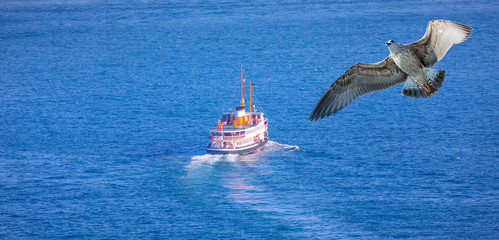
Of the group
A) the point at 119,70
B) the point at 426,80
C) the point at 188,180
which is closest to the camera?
the point at 426,80

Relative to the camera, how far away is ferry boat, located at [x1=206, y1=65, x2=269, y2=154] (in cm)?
11688

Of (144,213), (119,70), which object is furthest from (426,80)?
(119,70)

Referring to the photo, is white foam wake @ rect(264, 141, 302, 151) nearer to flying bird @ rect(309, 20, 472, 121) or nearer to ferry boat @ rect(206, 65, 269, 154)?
ferry boat @ rect(206, 65, 269, 154)

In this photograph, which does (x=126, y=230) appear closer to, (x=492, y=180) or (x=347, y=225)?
(x=347, y=225)

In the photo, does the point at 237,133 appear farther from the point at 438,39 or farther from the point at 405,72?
the point at 438,39

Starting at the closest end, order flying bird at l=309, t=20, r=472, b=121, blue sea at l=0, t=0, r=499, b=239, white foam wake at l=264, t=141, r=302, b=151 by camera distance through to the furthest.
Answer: flying bird at l=309, t=20, r=472, b=121 < blue sea at l=0, t=0, r=499, b=239 < white foam wake at l=264, t=141, r=302, b=151

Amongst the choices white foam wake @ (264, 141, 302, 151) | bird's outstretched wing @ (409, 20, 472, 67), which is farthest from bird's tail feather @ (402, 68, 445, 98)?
white foam wake @ (264, 141, 302, 151)

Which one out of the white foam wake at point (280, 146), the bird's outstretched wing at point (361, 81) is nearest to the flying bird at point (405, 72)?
the bird's outstretched wing at point (361, 81)

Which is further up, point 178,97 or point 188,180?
point 178,97

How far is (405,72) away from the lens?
85.1 ft

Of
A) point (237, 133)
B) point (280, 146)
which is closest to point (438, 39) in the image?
point (237, 133)

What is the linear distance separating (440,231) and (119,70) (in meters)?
118

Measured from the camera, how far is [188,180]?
358 ft

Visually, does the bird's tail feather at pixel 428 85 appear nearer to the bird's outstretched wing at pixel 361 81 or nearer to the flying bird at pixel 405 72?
the flying bird at pixel 405 72
